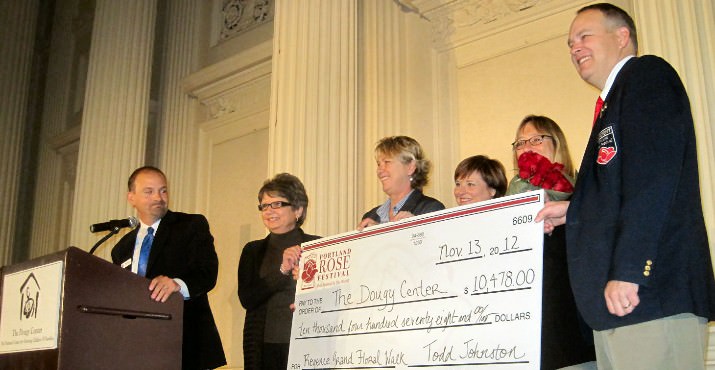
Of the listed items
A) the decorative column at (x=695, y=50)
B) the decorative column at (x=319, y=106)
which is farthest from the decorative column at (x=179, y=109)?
the decorative column at (x=695, y=50)

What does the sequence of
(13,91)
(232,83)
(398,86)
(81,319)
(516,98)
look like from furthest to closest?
(13,91) < (232,83) < (398,86) < (516,98) < (81,319)

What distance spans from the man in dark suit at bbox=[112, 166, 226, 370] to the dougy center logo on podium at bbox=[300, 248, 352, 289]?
70 centimetres

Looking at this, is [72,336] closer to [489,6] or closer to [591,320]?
[591,320]

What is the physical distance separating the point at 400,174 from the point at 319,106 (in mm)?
1475

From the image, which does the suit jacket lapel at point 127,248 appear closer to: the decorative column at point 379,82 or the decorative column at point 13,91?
the decorative column at point 379,82

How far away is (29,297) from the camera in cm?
287

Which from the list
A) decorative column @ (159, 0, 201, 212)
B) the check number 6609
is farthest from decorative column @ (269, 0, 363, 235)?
decorative column @ (159, 0, 201, 212)

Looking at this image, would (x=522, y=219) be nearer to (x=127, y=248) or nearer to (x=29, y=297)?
(x=29, y=297)

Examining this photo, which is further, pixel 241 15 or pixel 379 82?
pixel 241 15

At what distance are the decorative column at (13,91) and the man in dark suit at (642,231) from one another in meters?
8.56

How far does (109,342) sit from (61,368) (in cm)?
24

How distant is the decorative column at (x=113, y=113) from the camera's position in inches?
273

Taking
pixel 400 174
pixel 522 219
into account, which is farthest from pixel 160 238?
pixel 522 219

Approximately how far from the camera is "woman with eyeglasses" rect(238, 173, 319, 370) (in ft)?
11.1
